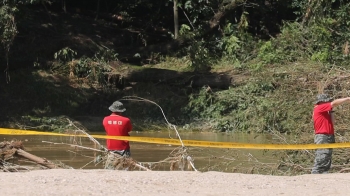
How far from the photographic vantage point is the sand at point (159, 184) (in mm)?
9805

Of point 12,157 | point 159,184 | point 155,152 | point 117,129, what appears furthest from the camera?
point 155,152

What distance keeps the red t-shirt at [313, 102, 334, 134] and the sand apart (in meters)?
1.12

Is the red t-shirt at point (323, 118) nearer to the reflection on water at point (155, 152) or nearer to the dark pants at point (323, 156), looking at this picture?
the dark pants at point (323, 156)

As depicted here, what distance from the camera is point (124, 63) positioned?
27.6 meters

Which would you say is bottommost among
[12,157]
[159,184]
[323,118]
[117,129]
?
[159,184]

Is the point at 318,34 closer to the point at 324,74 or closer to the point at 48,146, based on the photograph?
the point at 324,74

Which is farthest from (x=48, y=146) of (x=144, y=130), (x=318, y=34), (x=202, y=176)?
(x=318, y=34)

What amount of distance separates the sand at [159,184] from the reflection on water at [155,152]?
8.70ft

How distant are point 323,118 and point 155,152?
21.1 feet

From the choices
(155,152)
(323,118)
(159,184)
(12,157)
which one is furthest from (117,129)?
(155,152)

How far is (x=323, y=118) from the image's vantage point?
484 inches

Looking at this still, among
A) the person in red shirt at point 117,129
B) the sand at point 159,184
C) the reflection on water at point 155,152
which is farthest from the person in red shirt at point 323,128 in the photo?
the person in red shirt at point 117,129

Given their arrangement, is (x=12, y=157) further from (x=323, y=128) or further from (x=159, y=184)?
(x=323, y=128)

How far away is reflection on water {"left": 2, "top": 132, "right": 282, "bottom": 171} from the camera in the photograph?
14976 mm
